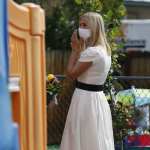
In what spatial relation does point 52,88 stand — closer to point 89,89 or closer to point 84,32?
point 89,89

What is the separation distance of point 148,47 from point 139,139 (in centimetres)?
1899

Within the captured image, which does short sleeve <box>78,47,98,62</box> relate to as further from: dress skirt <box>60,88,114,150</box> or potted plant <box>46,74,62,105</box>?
potted plant <box>46,74,62,105</box>

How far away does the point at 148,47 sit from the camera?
26.8 metres

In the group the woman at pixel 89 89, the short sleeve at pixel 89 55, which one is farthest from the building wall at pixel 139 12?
the short sleeve at pixel 89 55

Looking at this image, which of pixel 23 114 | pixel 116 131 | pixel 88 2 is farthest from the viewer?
pixel 88 2

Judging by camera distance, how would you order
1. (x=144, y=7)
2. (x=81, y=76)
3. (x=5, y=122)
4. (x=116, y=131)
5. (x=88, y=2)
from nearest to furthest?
(x=5, y=122) → (x=81, y=76) → (x=116, y=131) → (x=88, y=2) → (x=144, y=7)

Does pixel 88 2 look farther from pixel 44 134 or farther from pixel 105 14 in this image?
pixel 44 134

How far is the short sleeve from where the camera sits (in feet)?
18.0

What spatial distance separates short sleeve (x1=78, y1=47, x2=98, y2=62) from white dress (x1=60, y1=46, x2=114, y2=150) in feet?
0.08

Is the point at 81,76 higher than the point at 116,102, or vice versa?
the point at 81,76

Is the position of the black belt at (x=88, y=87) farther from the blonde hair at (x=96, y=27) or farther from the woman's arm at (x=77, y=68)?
the blonde hair at (x=96, y=27)

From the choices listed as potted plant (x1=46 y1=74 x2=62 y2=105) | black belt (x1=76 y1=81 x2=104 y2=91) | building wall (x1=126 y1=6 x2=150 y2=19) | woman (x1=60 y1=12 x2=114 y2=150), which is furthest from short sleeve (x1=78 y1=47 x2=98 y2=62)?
building wall (x1=126 y1=6 x2=150 y2=19)

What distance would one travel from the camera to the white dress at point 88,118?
559 cm

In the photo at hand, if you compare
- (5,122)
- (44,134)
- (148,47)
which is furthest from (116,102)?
(148,47)
